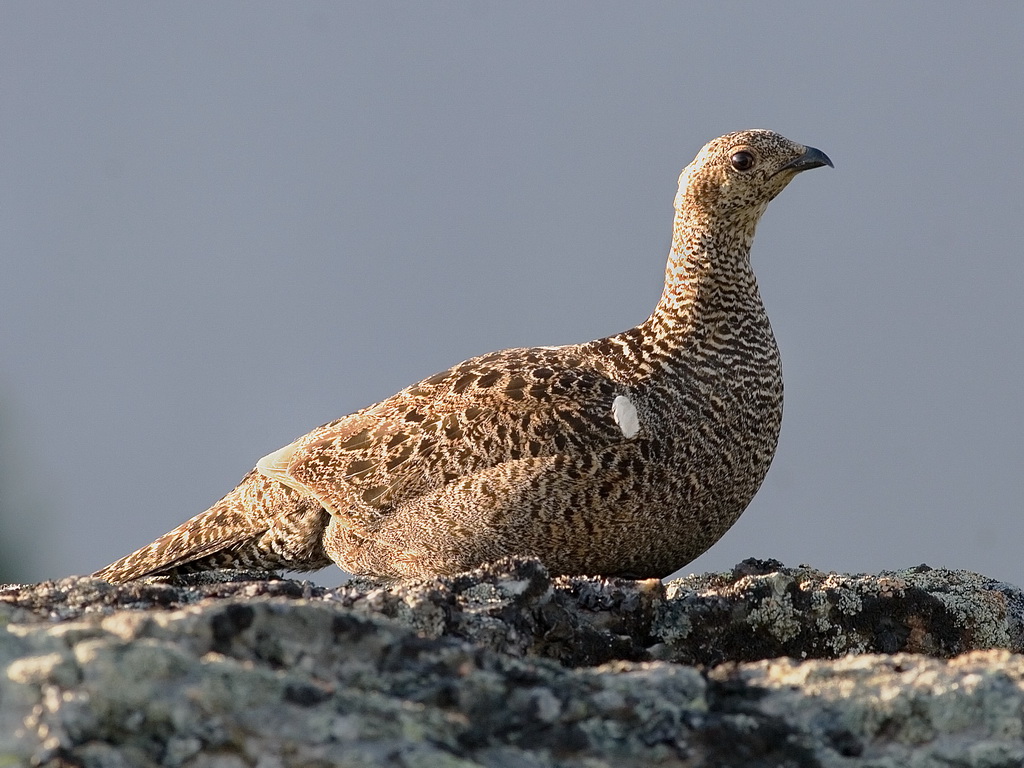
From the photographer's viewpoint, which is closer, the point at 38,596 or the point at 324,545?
the point at 38,596

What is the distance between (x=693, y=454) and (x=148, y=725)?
4874 millimetres

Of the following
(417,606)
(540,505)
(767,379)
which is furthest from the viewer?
(767,379)

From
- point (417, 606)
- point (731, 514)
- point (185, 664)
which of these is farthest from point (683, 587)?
point (185, 664)

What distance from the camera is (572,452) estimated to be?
704cm

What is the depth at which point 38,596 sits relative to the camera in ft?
12.8

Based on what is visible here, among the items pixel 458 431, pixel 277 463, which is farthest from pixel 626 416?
pixel 277 463

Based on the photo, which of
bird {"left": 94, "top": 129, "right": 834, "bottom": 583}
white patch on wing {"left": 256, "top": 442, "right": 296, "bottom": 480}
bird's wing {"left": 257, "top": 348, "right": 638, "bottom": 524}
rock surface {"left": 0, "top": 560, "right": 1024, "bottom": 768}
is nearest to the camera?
rock surface {"left": 0, "top": 560, "right": 1024, "bottom": 768}

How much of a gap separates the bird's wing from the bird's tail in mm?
189

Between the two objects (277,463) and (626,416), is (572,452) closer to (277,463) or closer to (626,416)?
(626,416)

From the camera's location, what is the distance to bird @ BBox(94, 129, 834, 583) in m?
7.03

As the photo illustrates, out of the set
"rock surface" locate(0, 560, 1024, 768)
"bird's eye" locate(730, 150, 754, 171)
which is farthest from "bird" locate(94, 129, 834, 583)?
"rock surface" locate(0, 560, 1024, 768)

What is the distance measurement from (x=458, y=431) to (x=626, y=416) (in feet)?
3.16

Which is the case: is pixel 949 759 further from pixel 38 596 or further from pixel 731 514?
pixel 731 514

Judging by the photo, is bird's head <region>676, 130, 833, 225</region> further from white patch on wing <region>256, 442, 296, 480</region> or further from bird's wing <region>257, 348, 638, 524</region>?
white patch on wing <region>256, 442, 296, 480</region>
